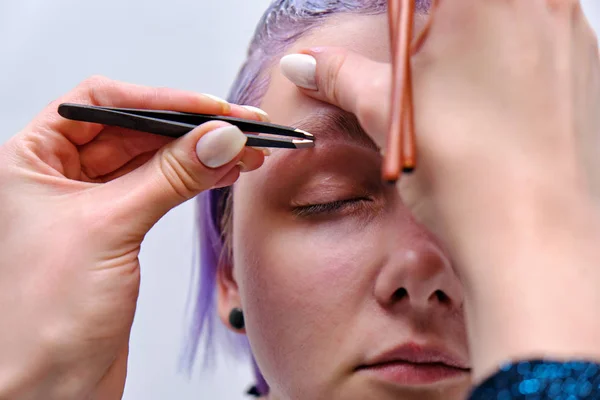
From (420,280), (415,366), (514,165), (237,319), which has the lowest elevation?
(237,319)

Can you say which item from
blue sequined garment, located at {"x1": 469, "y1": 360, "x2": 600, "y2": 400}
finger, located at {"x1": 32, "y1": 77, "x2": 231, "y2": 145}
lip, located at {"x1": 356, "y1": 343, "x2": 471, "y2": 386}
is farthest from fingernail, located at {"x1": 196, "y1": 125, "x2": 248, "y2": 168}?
blue sequined garment, located at {"x1": 469, "y1": 360, "x2": 600, "y2": 400}

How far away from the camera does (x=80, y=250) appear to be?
871 millimetres

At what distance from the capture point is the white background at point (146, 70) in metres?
1.68

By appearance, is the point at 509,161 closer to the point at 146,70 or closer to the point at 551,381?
the point at 551,381

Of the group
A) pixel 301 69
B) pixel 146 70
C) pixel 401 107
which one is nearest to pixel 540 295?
pixel 401 107

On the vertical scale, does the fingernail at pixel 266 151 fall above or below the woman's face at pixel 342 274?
above

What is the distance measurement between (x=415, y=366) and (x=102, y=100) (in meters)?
0.61

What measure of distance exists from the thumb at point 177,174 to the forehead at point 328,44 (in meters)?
0.13

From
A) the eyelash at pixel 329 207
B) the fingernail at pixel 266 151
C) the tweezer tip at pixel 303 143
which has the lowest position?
the eyelash at pixel 329 207

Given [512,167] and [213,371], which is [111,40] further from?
[512,167]

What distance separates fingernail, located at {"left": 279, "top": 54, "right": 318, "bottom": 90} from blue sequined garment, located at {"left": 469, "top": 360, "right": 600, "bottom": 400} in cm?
50

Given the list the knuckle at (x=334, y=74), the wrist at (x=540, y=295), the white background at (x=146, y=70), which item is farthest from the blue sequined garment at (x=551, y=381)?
the white background at (x=146, y=70)

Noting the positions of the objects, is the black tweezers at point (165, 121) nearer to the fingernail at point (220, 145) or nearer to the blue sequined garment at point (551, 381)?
the fingernail at point (220, 145)

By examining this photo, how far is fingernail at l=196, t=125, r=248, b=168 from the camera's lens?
831mm
